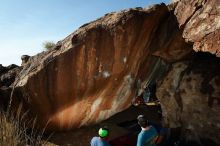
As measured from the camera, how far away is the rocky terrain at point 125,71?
870 centimetres

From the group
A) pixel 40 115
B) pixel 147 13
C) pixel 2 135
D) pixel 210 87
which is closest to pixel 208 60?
pixel 210 87

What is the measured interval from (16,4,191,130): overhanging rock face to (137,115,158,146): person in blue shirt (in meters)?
2.10

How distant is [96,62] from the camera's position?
8875mm

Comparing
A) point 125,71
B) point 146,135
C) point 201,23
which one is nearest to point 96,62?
point 125,71

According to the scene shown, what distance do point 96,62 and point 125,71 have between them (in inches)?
34.1

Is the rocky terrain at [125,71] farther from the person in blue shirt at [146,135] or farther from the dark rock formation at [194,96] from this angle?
the person in blue shirt at [146,135]

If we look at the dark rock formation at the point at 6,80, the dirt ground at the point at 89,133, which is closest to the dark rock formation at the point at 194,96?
the dirt ground at the point at 89,133

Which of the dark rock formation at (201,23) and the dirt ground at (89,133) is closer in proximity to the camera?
the dark rock formation at (201,23)

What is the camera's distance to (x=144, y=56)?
943cm

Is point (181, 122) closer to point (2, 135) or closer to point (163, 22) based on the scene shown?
point (163, 22)

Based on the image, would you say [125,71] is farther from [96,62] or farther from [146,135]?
[146,135]

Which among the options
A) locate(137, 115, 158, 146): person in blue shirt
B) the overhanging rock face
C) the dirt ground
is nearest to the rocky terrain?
the overhanging rock face

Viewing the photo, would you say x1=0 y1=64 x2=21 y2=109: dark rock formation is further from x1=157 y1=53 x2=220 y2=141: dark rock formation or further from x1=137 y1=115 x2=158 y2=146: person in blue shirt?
x1=157 y1=53 x2=220 y2=141: dark rock formation

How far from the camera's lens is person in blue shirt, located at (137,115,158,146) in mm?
7270
